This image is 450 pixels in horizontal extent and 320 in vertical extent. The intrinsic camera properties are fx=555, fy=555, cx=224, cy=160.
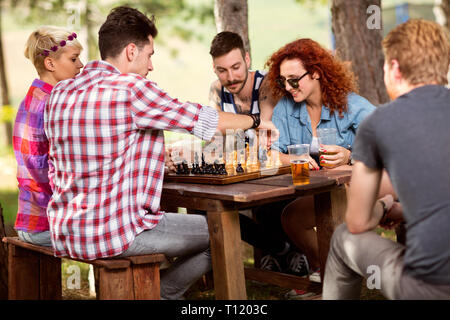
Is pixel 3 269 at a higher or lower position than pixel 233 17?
lower

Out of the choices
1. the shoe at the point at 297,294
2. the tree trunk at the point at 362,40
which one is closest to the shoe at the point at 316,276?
the shoe at the point at 297,294

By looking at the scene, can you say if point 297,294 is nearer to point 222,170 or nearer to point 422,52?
point 222,170

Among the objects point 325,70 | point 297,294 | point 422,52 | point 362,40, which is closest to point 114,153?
point 422,52

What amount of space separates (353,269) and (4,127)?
12.4 meters

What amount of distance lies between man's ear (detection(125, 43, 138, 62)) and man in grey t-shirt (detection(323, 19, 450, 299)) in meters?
1.39

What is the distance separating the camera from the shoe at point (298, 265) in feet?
14.5

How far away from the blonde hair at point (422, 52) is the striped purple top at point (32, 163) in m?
2.10

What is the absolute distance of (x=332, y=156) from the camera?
11.4 feet

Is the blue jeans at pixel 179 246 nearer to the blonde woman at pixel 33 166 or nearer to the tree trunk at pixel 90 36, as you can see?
the blonde woman at pixel 33 166

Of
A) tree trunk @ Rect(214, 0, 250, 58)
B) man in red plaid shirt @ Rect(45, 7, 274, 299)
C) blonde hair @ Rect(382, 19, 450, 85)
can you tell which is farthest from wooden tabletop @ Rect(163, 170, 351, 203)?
tree trunk @ Rect(214, 0, 250, 58)

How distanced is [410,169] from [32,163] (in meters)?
2.22

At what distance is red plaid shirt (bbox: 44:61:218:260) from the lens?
112 inches

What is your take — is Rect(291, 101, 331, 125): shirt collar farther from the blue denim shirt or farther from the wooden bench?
the wooden bench

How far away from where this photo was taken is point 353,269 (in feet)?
8.43
